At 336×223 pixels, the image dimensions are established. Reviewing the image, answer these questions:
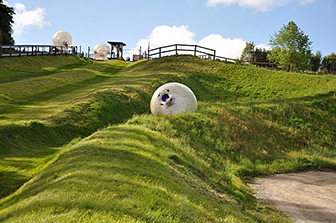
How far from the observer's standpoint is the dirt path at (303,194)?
40.9 feet

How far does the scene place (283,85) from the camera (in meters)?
40.8

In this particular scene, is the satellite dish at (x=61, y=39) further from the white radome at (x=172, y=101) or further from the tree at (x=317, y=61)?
the tree at (x=317, y=61)

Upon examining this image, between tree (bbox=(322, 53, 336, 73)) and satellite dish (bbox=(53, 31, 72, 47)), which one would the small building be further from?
tree (bbox=(322, 53, 336, 73))

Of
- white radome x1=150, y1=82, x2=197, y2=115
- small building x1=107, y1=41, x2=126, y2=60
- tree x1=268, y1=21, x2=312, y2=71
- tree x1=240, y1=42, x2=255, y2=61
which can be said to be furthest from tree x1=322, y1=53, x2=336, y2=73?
white radome x1=150, y1=82, x2=197, y2=115

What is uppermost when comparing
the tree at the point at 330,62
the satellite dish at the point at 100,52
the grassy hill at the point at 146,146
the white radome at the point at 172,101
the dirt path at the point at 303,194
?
the tree at the point at 330,62

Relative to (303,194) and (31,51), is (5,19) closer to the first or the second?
(31,51)

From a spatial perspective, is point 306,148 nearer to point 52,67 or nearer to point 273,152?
point 273,152

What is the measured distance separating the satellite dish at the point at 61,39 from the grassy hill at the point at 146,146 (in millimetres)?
23754

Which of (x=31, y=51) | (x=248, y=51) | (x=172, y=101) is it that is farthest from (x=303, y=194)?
(x=248, y=51)

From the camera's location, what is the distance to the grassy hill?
25.6 ft

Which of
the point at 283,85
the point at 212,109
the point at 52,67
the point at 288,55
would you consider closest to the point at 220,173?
the point at 212,109

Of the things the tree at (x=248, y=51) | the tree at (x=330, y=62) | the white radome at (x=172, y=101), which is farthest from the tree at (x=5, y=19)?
the tree at (x=330, y=62)

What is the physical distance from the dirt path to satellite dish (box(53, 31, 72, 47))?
55917mm

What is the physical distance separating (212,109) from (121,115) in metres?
6.75
